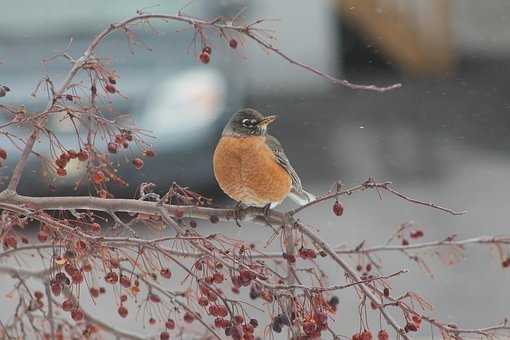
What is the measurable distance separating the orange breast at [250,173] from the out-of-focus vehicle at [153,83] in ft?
2.95

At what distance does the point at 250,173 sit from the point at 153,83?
4.72ft

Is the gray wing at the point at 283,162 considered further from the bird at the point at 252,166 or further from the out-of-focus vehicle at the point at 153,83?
the out-of-focus vehicle at the point at 153,83

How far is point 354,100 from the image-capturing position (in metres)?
5.05

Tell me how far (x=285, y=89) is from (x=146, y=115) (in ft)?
6.89

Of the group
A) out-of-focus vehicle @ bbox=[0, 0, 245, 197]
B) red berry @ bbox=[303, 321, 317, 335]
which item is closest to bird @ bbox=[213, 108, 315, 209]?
red berry @ bbox=[303, 321, 317, 335]

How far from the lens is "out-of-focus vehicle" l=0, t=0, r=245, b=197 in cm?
303

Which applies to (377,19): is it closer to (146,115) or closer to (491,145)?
(491,145)

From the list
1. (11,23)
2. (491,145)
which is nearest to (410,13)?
(491,145)

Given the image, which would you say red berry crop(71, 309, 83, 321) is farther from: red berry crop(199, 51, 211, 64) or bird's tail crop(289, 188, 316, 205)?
bird's tail crop(289, 188, 316, 205)

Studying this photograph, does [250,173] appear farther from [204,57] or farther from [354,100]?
[354,100]

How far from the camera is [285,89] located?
5082 millimetres

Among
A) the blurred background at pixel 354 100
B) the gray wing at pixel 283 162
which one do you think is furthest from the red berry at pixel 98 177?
the blurred background at pixel 354 100

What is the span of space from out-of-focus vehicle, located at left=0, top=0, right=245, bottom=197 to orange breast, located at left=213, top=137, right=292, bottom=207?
2.95 feet

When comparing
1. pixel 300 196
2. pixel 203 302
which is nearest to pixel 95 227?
pixel 203 302
